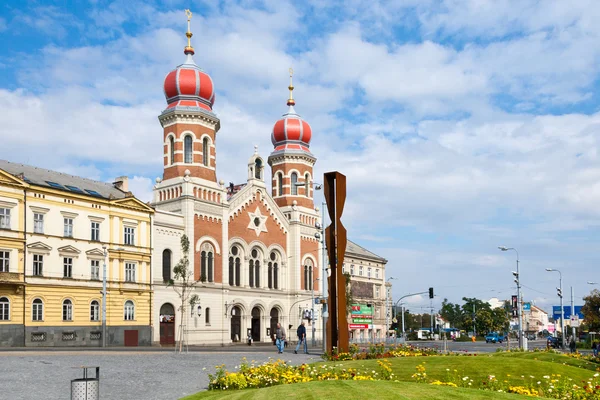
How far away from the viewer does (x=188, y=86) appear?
6131 cm

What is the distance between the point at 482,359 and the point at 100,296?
37.3 m

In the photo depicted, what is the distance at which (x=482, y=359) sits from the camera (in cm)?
1944

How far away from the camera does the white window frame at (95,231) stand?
165 ft

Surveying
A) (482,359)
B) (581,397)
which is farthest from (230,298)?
(581,397)

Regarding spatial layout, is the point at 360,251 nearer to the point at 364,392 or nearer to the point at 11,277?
the point at 11,277

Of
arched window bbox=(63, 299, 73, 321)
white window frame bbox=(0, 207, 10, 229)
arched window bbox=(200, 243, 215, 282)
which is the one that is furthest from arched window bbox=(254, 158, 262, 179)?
white window frame bbox=(0, 207, 10, 229)

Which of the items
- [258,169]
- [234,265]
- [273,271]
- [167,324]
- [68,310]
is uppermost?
[258,169]

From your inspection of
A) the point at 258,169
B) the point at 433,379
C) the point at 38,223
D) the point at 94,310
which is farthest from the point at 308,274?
the point at 433,379

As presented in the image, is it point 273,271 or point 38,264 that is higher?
point 38,264

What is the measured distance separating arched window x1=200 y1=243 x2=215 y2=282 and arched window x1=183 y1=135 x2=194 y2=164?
807 cm

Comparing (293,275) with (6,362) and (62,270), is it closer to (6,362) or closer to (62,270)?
(62,270)

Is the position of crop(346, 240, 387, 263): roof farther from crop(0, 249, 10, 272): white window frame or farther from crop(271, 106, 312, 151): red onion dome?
crop(0, 249, 10, 272): white window frame

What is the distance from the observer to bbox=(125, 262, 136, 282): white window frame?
172 feet

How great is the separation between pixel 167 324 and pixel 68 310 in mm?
9684
